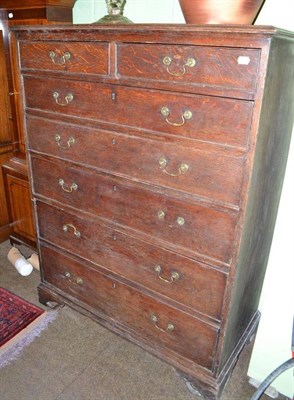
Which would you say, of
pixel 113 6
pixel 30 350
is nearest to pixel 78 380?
pixel 30 350

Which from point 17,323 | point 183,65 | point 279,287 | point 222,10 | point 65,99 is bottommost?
point 17,323

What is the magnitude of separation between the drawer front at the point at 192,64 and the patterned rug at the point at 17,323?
1377 millimetres

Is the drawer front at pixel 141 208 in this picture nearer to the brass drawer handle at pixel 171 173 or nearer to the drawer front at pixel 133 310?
the brass drawer handle at pixel 171 173

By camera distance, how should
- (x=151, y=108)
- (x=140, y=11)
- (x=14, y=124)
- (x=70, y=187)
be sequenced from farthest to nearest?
(x=14, y=124) → (x=140, y=11) → (x=70, y=187) → (x=151, y=108)

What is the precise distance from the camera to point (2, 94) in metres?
2.25

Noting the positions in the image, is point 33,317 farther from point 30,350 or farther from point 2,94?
point 2,94

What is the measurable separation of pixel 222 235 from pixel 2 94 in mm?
1775

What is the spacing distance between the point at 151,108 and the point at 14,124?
1312 millimetres

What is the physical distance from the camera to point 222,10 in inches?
43.0

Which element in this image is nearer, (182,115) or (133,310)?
(182,115)

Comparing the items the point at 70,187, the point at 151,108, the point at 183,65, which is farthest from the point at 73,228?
the point at 183,65

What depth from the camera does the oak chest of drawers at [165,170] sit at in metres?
1.05

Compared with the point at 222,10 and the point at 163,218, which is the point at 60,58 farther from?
the point at 163,218

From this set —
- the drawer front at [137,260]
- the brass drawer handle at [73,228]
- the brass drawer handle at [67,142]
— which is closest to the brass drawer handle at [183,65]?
the brass drawer handle at [67,142]
